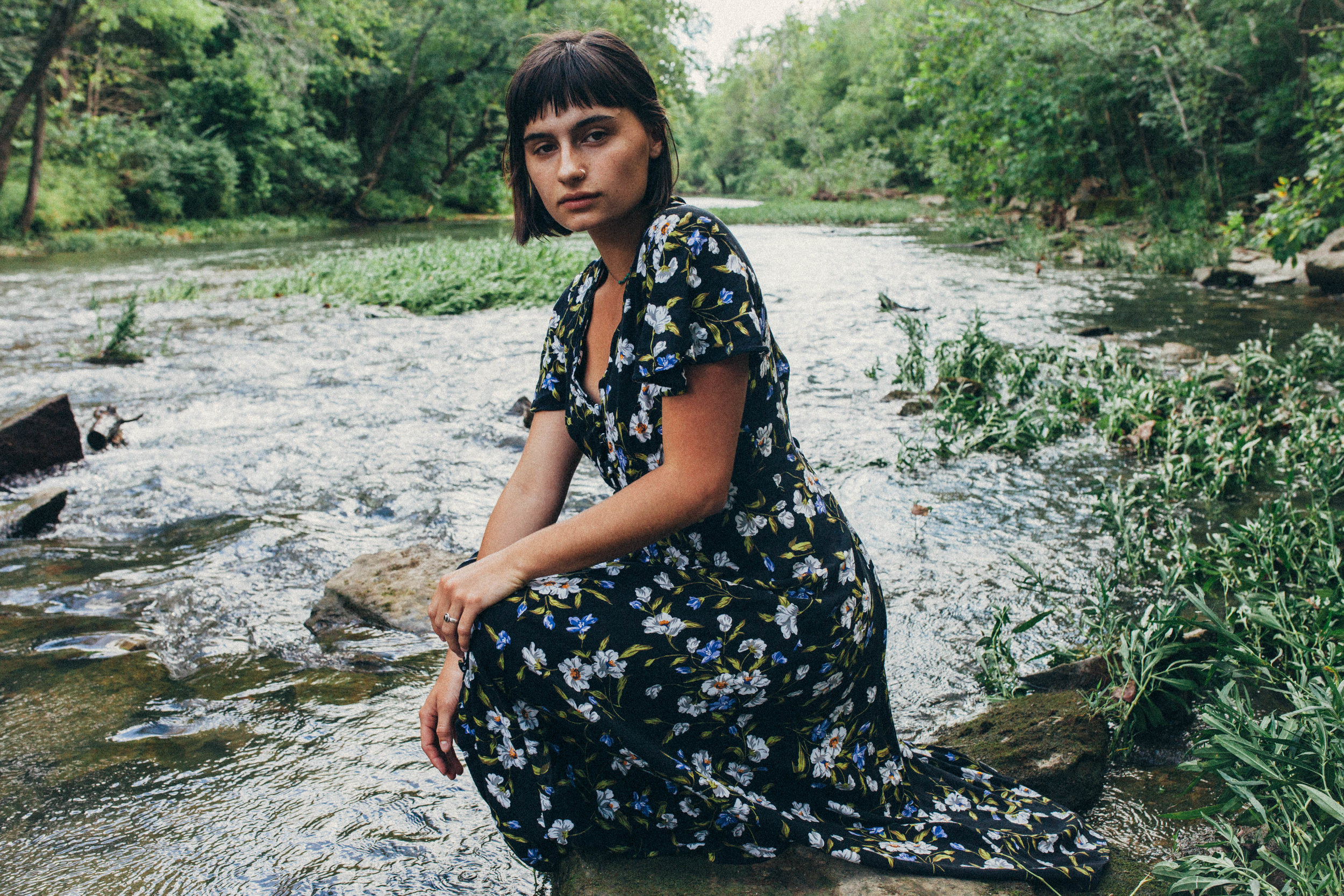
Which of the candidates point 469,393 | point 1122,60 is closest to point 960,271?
point 1122,60

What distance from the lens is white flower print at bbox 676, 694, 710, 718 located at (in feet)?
Answer: 5.40

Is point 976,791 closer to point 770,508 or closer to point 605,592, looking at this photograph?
point 770,508

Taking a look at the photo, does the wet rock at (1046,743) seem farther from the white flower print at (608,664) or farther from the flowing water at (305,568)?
the white flower print at (608,664)

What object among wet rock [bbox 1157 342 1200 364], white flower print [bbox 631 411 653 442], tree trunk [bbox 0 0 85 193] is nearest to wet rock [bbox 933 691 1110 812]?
white flower print [bbox 631 411 653 442]

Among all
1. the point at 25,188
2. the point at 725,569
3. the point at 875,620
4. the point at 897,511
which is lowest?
the point at 897,511

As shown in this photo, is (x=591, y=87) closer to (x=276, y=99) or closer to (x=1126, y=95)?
(x=1126, y=95)

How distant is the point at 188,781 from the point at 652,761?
131cm

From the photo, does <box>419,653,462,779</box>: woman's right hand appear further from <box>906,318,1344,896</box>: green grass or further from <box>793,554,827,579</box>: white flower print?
<box>906,318,1344,896</box>: green grass

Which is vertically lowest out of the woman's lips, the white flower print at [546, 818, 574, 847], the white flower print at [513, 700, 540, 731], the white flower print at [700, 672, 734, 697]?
the white flower print at [546, 818, 574, 847]

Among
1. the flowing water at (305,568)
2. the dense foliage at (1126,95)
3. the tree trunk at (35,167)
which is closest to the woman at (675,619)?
the flowing water at (305,568)

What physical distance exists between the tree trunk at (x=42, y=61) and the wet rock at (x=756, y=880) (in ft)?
67.4

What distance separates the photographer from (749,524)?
5.75ft

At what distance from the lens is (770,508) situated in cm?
176

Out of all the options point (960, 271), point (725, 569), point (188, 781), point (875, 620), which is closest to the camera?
point (725, 569)
